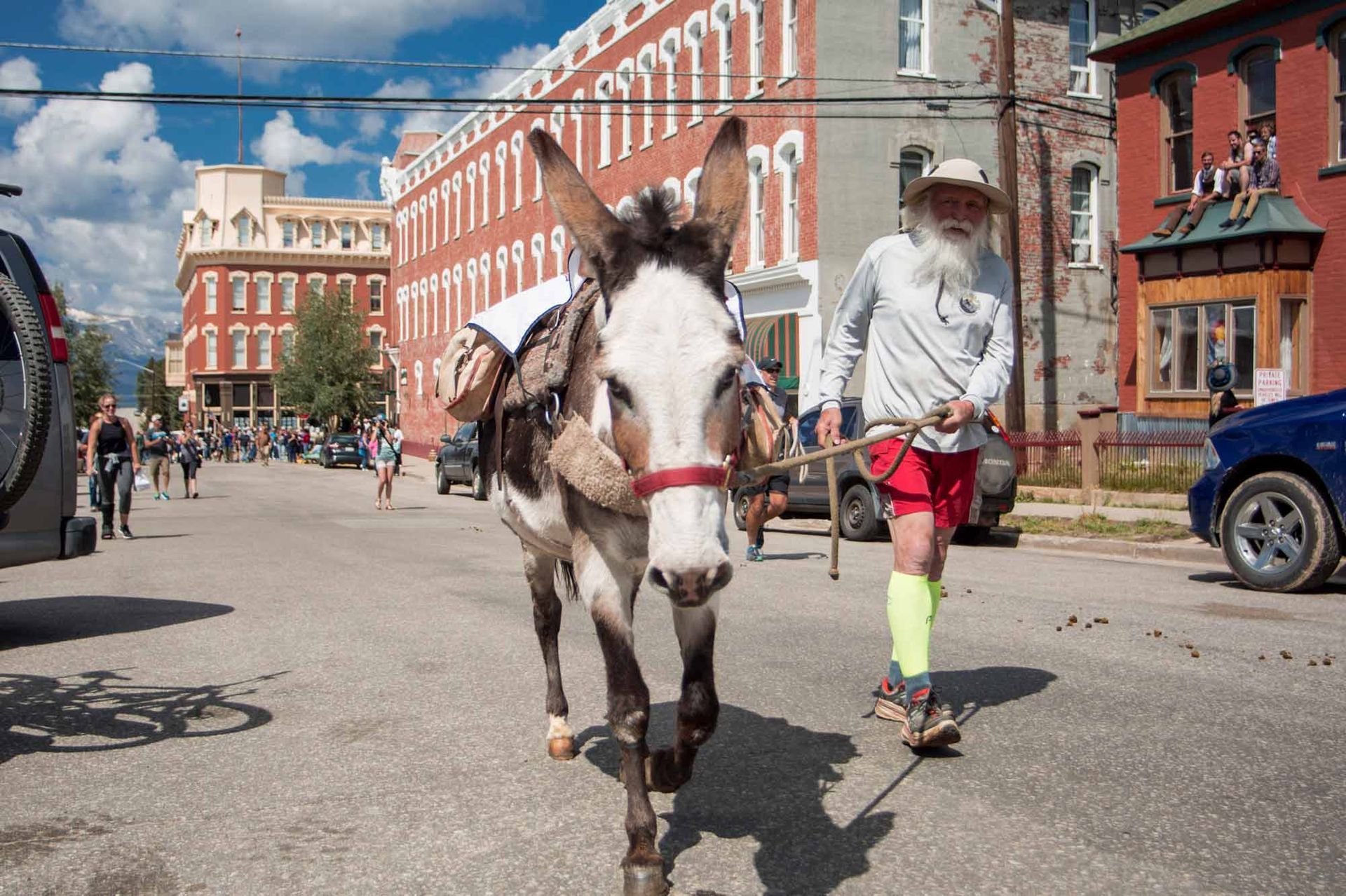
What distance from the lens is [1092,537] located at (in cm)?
1472

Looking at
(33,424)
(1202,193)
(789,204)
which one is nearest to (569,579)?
(33,424)

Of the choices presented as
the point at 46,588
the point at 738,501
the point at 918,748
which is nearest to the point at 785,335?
the point at 738,501

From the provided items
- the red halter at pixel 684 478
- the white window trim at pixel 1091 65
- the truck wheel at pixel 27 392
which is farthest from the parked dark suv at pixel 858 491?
the white window trim at pixel 1091 65

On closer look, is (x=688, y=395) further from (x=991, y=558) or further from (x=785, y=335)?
(x=785, y=335)

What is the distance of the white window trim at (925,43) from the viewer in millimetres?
29266

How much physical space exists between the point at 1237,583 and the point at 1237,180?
48.1 ft

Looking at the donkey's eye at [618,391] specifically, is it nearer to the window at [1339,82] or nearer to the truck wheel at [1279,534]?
the truck wheel at [1279,534]

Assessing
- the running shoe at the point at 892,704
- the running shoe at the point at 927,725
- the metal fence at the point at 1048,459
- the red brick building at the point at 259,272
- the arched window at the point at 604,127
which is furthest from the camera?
the red brick building at the point at 259,272

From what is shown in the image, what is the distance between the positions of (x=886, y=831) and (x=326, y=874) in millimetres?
1750

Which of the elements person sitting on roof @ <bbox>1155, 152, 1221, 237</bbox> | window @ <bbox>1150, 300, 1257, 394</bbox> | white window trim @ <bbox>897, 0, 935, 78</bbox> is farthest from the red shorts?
white window trim @ <bbox>897, 0, 935, 78</bbox>

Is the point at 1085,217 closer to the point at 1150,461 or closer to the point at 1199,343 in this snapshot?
the point at 1199,343

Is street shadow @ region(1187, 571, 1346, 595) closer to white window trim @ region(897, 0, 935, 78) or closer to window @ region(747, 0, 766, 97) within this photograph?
white window trim @ region(897, 0, 935, 78)

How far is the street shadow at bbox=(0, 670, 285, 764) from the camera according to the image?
5371 millimetres

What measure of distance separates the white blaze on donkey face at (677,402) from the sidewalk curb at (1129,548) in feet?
36.4
